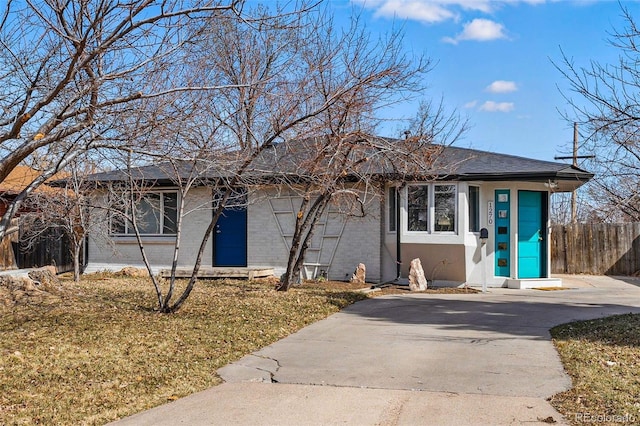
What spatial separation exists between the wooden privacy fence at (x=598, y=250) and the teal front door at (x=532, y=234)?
434 cm

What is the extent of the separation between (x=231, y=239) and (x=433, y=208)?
19.7 feet

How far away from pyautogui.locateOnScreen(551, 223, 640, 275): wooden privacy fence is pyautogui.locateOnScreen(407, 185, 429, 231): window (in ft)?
22.8

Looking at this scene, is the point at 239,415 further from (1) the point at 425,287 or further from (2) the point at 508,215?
(2) the point at 508,215

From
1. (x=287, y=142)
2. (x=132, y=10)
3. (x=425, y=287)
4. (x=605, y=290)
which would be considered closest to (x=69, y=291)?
(x=287, y=142)

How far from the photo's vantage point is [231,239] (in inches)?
739

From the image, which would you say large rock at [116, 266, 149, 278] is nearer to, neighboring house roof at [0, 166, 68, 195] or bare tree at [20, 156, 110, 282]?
bare tree at [20, 156, 110, 282]

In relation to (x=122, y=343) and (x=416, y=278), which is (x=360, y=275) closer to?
(x=416, y=278)

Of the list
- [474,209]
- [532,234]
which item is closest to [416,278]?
[474,209]

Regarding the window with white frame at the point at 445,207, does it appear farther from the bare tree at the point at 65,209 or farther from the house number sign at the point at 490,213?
the bare tree at the point at 65,209

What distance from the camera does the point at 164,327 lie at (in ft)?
32.1

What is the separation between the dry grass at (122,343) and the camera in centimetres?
634

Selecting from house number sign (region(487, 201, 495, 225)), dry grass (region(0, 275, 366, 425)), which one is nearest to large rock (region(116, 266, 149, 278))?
dry grass (region(0, 275, 366, 425))

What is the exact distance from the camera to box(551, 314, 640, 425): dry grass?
5.79 m

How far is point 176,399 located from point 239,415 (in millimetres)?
882
